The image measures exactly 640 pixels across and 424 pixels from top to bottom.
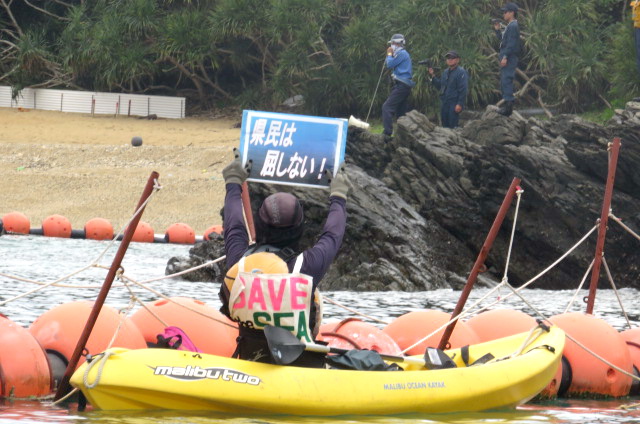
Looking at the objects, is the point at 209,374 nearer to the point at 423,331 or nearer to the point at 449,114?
the point at 423,331

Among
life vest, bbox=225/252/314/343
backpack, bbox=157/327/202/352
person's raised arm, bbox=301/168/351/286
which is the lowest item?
backpack, bbox=157/327/202/352

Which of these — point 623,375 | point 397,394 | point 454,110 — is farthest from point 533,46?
point 397,394

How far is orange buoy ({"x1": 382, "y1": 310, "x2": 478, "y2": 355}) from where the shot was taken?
8.80m

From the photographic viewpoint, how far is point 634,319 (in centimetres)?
1334

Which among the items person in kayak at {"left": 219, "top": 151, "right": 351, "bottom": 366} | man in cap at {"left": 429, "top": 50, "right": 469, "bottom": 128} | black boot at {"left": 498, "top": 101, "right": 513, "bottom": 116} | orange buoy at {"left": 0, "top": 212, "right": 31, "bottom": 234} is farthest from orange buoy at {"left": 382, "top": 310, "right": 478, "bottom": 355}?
orange buoy at {"left": 0, "top": 212, "right": 31, "bottom": 234}

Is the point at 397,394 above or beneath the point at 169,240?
above

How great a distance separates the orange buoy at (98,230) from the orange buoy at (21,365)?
49.1 feet

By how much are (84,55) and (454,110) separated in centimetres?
1548

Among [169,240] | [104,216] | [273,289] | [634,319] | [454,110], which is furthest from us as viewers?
[104,216]

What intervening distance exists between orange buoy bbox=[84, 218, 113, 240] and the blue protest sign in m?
14.4

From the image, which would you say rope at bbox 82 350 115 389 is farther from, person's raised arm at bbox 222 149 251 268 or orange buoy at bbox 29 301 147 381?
person's raised arm at bbox 222 149 251 268

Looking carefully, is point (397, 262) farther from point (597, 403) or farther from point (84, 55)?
point (84, 55)

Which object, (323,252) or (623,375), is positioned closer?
(323,252)

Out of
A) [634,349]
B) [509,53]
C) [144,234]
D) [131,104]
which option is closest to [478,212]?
[509,53]
